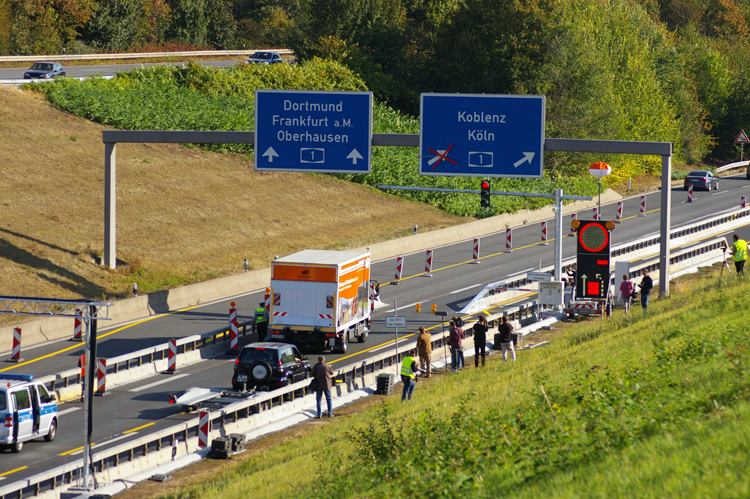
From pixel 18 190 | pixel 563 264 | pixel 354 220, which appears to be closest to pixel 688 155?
pixel 354 220

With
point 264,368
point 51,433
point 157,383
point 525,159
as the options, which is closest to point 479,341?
point 264,368

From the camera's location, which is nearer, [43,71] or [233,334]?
[233,334]

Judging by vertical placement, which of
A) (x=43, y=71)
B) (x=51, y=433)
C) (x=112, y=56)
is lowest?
(x=51, y=433)

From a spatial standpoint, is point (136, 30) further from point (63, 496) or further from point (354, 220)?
point (63, 496)

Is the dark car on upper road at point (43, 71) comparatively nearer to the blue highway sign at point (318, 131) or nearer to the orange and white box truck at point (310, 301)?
the blue highway sign at point (318, 131)

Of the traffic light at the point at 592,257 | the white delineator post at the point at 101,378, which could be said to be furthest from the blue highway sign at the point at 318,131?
the white delineator post at the point at 101,378

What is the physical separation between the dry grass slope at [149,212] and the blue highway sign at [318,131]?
9.90m

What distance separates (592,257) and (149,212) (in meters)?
23.1

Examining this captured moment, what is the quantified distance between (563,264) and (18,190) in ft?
83.4

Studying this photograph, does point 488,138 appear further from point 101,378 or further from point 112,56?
point 112,56

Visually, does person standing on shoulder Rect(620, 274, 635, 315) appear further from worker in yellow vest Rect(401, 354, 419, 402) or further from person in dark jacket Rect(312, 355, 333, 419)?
person in dark jacket Rect(312, 355, 333, 419)

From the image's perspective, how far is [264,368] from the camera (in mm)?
22703

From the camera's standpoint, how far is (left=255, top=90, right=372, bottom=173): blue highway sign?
94.8 feet

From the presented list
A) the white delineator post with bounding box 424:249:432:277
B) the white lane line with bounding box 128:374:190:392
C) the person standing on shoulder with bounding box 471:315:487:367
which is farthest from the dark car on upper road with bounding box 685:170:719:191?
the white lane line with bounding box 128:374:190:392
